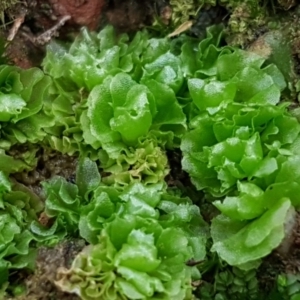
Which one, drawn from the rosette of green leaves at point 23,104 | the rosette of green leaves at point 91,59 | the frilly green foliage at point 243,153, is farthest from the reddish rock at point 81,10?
the frilly green foliage at point 243,153

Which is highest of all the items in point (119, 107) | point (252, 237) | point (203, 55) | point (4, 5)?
point (4, 5)

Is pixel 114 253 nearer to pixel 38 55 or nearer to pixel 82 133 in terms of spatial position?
pixel 82 133

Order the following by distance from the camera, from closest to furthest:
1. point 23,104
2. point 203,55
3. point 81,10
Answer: point 23,104 < point 203,55 < point 81,10

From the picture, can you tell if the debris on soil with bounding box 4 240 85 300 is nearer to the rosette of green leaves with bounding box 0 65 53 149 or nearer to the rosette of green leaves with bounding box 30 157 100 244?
the rosette of green leaves with bounding box 30 157 100 244

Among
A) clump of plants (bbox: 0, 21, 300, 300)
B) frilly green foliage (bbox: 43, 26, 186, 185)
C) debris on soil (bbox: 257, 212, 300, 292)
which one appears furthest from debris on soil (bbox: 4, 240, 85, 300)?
debris on soil (bbox: 257, 212, 300, 292)

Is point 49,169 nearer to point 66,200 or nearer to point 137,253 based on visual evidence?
point 66,200

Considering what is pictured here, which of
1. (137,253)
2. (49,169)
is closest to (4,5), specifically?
(49,169)

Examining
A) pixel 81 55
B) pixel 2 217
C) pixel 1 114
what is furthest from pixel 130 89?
pixel 2 217
